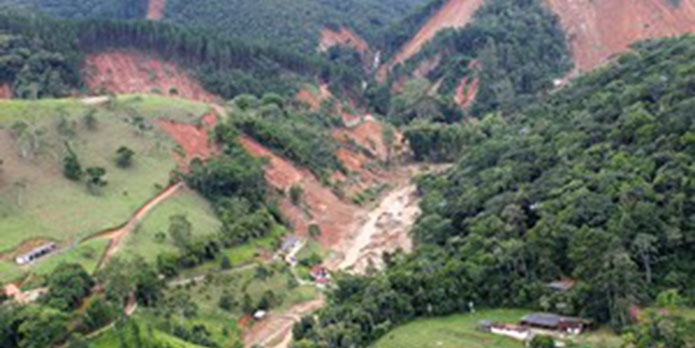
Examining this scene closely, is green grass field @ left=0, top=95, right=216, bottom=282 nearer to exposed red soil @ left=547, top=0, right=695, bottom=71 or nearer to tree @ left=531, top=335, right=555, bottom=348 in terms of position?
tree @ left=531, top=335, right=555, bottom=348

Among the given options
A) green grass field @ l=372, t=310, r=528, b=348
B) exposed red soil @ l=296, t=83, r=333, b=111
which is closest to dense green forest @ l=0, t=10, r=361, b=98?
exposed red soil @ l=296, t=83, r=333, b=111

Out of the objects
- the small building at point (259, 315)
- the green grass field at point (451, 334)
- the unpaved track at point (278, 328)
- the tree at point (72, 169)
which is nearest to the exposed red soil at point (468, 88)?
the tree at point (72, 169)

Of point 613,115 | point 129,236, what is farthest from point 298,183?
point 613,115

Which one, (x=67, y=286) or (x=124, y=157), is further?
(x=124, y=157)

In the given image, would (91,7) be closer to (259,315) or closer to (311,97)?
(311,97)

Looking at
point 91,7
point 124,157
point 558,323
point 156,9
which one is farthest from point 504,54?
point 558,323

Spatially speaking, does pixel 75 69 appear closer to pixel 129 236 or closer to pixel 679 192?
pixel 129 236

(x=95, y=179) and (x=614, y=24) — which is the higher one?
(x=614, y=24)

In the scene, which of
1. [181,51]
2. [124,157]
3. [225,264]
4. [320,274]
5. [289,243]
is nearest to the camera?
[225,264]
